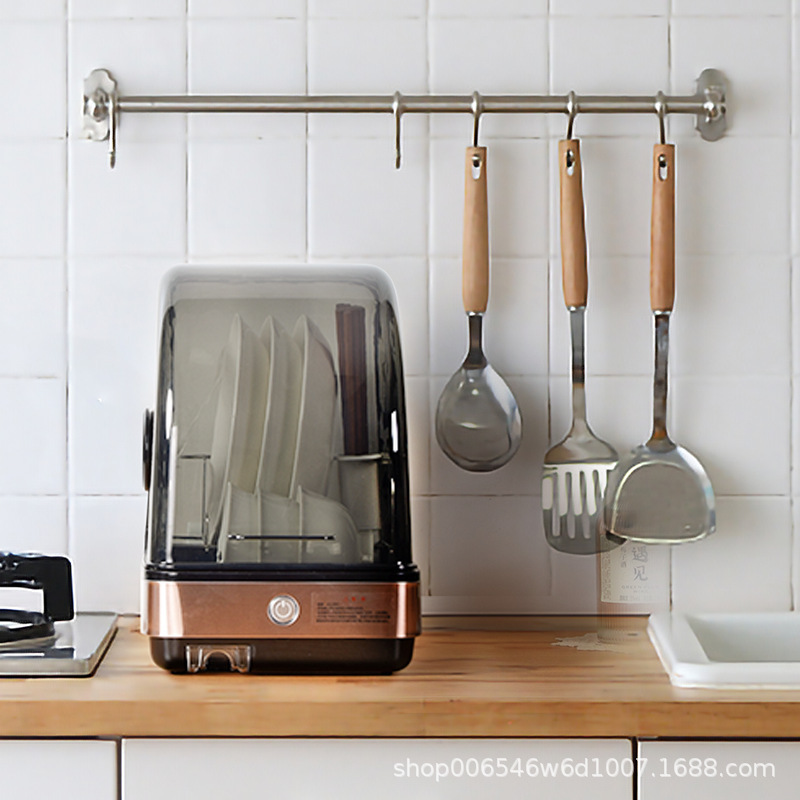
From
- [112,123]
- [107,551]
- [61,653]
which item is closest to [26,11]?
[112,123]

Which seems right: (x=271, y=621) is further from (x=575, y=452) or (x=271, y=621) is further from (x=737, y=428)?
(x=737, y=428)

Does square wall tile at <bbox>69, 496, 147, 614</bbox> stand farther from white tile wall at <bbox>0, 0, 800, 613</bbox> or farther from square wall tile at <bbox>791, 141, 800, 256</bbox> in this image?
square wall tile at <bbox>791, 141, 800, 256</bbox>

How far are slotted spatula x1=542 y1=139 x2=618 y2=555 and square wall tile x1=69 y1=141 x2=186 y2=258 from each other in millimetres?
506

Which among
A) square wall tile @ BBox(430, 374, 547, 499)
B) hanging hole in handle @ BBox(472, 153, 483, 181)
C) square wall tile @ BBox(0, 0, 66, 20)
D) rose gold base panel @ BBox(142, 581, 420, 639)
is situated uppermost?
square wall tile @ BBox(0, 0, 66, 20)

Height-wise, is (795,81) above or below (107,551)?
above

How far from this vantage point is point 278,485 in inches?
42.2

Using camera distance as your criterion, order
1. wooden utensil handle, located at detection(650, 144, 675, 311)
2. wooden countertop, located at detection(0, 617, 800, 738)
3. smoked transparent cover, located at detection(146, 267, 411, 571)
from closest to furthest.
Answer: wooden countertop, located at detection(0, 617, 800, 738) → smoked transparent cover, located at detection(146, 267, 411, 571) → wooden utensil handle, located at detection(650, 144, 675, 311)

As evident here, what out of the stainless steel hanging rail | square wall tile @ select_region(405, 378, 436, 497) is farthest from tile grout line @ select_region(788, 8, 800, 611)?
square wall tile @ select_region(405, 378, 436, 497)

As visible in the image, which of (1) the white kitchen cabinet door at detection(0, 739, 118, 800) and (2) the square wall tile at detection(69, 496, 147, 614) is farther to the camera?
(2) the square wall tile at detection(69, 496, 147, 614)

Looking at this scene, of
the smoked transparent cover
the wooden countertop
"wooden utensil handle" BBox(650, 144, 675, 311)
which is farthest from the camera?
"wooden utensil handle" BBox(650, 144, 675, 311)

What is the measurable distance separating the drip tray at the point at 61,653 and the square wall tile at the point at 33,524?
5.3 inches

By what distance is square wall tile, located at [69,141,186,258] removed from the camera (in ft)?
4.42

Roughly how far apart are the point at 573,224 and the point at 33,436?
0.76m

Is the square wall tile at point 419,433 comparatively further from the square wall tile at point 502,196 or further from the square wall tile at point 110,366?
the square wall tile at point 110,366
